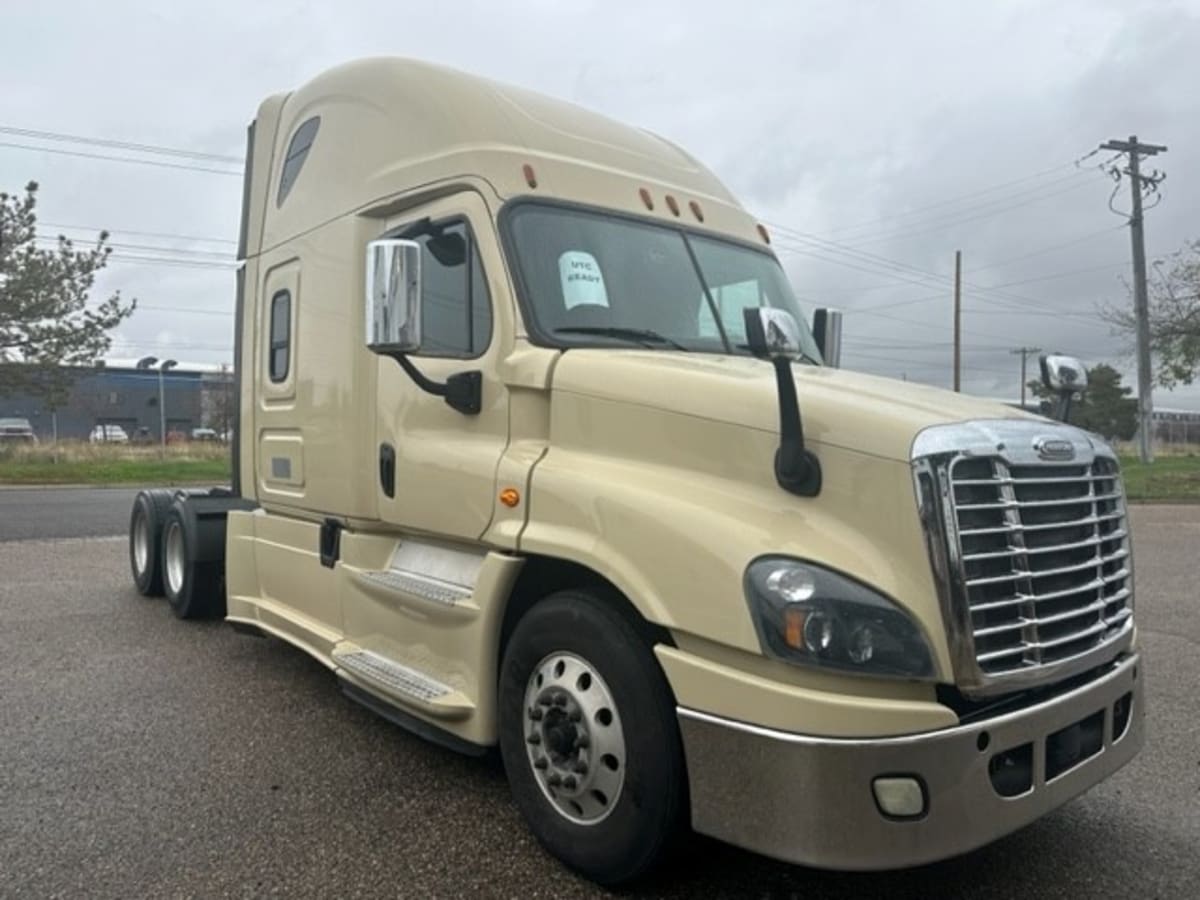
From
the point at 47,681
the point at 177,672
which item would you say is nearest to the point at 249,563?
the point at 177,672

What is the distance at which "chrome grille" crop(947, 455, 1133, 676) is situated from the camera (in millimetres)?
2850

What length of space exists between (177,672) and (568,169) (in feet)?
12.9

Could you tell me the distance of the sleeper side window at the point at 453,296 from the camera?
13.2ft

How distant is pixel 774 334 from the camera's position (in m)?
2.90

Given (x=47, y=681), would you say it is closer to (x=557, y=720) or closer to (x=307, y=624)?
(x=307, y=624)

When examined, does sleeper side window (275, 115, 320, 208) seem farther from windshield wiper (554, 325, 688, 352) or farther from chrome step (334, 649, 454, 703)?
chrome step (334, 649, 454, 703)

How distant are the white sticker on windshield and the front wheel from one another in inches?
48.6

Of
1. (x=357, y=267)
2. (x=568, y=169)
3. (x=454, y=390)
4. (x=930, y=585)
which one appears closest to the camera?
(x=930, y=585)

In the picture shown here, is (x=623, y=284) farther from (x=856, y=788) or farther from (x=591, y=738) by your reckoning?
(x=856, y=788)

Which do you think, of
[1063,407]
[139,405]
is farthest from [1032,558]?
[139,405]

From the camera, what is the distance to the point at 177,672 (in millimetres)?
5988

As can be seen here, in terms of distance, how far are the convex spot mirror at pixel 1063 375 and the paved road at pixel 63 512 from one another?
12.4 metres

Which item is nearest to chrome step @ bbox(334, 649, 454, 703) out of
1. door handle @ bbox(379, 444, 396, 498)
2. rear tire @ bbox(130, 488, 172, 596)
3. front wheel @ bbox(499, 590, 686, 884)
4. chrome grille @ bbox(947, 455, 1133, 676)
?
front wheel @ bbox(499, 590, 686, 884)

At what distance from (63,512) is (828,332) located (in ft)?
49.8
